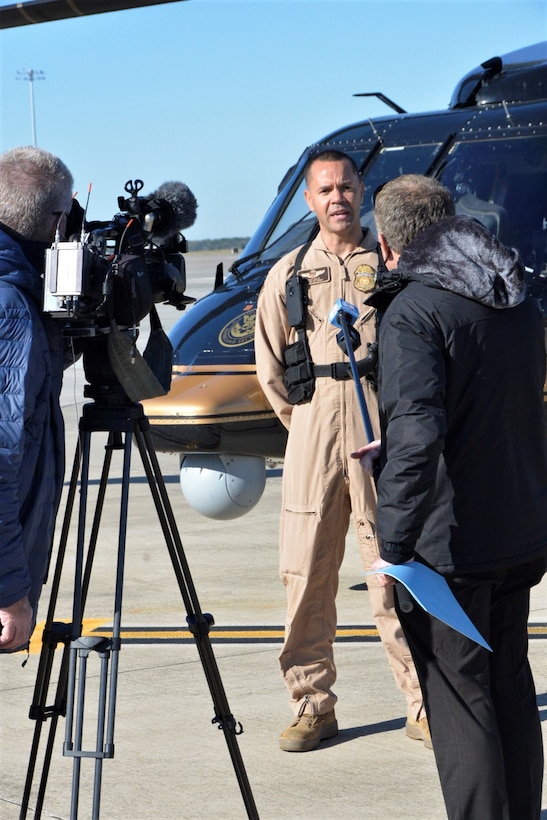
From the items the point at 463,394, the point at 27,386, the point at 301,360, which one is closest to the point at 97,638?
the point at 27,386

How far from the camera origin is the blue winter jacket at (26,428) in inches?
109

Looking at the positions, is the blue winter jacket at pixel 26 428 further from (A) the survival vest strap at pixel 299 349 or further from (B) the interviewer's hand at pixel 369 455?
Result: (A) the survival vest strap at pixel 299 349

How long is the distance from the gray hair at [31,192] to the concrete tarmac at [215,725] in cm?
95

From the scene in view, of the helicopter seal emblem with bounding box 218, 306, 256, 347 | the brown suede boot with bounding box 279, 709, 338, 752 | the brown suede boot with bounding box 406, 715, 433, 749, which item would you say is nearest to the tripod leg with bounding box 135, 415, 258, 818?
the brown suede boot with bounding box 279, 709, 338, 752

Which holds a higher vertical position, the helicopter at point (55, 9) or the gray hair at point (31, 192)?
the helicopter at point (55, 9)

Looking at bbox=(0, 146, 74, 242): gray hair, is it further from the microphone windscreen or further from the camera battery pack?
the microphone windscreen

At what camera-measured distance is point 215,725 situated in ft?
15.7

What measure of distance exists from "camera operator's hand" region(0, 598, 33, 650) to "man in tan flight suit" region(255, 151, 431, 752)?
176 cm

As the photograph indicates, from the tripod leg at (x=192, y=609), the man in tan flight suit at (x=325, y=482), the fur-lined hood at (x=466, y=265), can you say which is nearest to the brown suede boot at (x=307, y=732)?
the man in tan flight suit at (x=325, y=482)

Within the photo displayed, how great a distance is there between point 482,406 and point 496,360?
124 millimetres

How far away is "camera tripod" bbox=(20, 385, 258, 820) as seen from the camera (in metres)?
3.03

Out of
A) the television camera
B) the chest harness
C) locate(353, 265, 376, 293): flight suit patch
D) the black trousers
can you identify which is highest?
the television camera

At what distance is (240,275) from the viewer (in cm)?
707

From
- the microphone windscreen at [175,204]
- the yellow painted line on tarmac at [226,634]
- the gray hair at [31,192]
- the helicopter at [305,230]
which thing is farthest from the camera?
the helicopter at [305,230]
